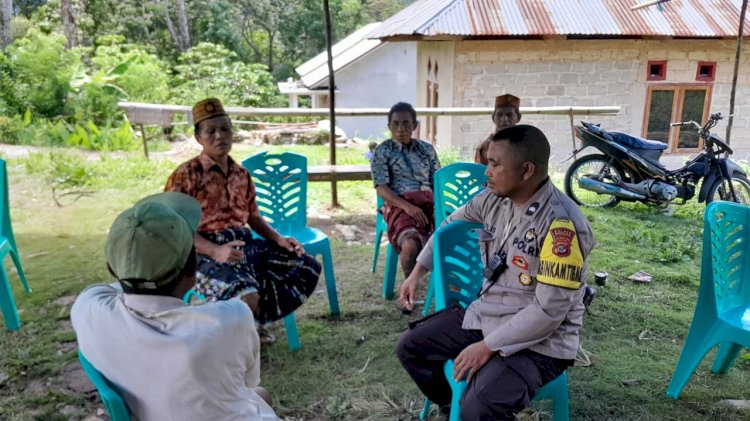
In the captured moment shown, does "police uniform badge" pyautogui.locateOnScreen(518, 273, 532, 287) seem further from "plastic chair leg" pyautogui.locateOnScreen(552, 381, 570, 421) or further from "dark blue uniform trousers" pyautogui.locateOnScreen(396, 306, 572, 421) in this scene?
"plastic chair leg" pyautogui.locateOnScreen(552, 381, 570, 421)

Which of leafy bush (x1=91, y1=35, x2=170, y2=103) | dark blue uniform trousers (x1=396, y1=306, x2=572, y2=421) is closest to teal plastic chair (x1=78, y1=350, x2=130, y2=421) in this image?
dark blue uniform trousers (x1=396, y1=306, x2=572, y2=421)

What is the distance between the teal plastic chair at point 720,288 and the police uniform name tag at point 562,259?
97 centimetres

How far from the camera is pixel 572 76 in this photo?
9.33 meters

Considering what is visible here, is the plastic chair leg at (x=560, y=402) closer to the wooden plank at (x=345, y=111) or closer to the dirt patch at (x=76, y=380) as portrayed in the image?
the dirt patch at (x=76, y=380)

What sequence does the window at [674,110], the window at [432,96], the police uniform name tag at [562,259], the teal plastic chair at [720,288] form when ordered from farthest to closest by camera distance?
1. the window at [432,96]
2. the window at [674,110]
3. the teal plastic chair at [720,288]
4. the police uniform name tag at [562,259]

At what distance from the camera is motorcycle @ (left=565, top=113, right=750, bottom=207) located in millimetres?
6254

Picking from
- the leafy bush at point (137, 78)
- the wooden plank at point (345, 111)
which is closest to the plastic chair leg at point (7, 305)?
the wooden plank at point (345, 111)

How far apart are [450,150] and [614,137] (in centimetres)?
298

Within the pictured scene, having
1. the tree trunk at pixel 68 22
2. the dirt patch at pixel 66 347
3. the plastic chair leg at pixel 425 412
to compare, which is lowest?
the dirt patch at pixel 66 347

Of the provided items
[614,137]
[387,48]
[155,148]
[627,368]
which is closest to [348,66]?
[387,48]

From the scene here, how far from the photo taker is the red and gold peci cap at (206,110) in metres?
3.04

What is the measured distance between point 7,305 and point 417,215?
246 centimetres

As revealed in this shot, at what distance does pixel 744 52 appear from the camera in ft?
30.7

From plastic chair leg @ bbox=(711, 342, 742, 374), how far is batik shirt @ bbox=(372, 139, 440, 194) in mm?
1945
